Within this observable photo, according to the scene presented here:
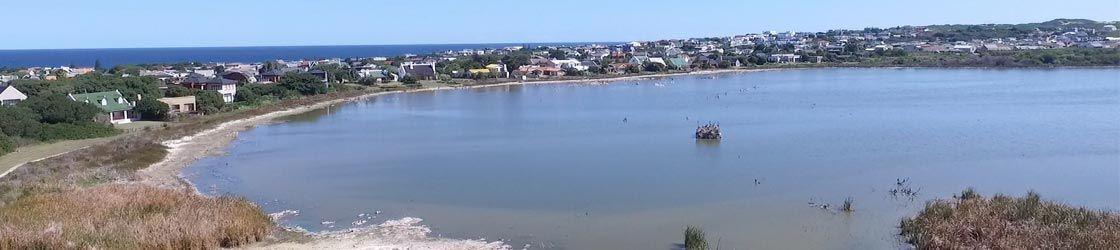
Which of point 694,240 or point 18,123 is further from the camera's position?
point 18,123

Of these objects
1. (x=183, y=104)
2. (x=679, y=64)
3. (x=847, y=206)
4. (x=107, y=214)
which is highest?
(x=679, y=64)

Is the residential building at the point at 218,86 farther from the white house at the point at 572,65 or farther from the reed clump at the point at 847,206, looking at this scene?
the white house at the point at 572,65

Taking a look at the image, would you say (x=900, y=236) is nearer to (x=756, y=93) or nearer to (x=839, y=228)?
(x=839, y=228)

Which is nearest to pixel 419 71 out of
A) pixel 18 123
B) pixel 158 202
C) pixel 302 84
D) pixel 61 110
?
pixel 302 84

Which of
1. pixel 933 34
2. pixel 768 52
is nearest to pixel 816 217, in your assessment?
pixel 768 52

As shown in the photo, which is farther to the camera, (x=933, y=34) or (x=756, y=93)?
(x=933, y=34)

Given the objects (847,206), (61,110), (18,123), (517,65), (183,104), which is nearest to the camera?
(847,206)

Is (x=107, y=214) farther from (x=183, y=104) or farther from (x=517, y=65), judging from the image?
(x=517, y=65)
